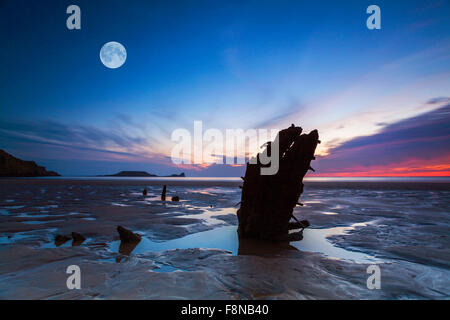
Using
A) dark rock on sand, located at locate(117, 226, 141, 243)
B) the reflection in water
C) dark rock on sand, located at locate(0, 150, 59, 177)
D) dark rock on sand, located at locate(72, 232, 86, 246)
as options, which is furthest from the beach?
dark rock on sand, located at locate(0, 150, 59, 177)

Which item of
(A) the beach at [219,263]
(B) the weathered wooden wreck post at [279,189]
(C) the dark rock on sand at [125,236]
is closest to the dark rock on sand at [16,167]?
(A) the beach at [219,263]

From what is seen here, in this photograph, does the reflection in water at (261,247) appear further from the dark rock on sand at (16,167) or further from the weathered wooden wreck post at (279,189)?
the dark rock on sand at (16,167)

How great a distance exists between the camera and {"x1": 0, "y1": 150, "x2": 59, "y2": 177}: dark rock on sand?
5474 inches

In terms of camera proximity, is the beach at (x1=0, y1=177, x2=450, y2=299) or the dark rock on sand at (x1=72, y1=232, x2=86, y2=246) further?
the dark rock on sand at (x1=72, y1=232, x2=86, y2=246)

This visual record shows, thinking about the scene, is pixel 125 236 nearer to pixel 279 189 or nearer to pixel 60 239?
pixel 60 239

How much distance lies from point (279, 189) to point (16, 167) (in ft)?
670

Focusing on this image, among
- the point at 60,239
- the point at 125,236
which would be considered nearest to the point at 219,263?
the point at 125,236

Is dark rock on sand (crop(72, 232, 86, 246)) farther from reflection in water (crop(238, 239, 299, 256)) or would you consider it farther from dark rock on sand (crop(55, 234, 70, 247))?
reflection in water (crop(238, 239, 299, 256))

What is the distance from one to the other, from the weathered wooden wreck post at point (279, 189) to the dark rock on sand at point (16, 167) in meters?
197

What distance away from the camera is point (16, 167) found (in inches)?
5743

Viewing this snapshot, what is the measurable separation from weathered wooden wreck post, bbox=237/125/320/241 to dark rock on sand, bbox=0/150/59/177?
645 feet

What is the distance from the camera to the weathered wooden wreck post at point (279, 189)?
940 cm
